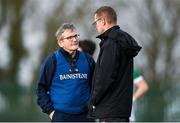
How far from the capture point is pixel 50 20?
118 ft

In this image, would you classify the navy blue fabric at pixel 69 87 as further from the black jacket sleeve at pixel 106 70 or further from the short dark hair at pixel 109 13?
the short dark hair at pixel 109 13

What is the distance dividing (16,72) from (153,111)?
14151 millimetres

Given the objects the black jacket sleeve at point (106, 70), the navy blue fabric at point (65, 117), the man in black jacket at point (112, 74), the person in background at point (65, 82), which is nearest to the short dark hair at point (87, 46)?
the person in background at point (65, 82)

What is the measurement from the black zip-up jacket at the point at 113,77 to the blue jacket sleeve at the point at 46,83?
0.86 metres

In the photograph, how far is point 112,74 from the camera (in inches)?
335

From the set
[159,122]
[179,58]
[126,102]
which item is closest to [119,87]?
[126,102]

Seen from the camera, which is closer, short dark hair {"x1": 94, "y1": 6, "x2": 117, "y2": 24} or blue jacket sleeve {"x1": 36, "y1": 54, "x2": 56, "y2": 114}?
short dark hair {"x1": 94, "y1": 6, "x2": 117, "y2": 24}

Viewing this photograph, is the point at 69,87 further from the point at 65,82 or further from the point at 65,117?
the point at 65,117

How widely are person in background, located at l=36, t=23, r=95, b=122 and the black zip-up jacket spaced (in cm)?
71

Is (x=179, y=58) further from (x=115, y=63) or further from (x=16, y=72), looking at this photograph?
(x=115, y=63)

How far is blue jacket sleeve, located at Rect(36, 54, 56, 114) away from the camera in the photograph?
9.38 metres

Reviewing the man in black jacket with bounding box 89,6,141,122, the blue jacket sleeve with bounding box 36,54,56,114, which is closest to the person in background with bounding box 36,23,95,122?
the blue jacket sleeve with bounding box 36,54,56,114

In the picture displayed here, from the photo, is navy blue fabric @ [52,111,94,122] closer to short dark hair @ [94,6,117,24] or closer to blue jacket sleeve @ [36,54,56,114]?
blue jacket sleeve @ [36,54,56,114]

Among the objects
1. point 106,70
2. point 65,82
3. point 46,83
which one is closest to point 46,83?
point 46,83
